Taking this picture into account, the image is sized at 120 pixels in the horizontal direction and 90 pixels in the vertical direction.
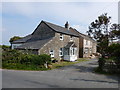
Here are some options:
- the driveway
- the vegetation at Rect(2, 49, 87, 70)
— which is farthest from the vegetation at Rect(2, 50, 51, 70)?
the driveway

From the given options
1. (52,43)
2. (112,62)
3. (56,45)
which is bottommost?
(112,62)

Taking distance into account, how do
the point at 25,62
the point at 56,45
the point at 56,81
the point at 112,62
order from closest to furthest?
the point at 56,81
the point at 112,62
the point at 25,62
the point at 56,45

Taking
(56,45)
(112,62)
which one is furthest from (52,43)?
(112,62)

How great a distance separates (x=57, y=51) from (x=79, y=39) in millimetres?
12859

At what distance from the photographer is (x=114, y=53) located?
14.9 metres

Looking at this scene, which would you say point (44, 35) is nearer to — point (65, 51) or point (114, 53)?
point (65, 51)

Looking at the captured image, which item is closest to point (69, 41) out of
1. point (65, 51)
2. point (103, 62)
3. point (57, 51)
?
point (65, 51)

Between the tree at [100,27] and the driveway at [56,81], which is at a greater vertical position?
the tree at [100,27]

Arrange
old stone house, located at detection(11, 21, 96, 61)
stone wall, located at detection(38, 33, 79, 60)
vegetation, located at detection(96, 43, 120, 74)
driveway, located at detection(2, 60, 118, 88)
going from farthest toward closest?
old stone house, located at detection(11, 21, 96, 61)
stone wall, located at detection(38, 33, 79, 60)
vegetation, located at detection(96, 43, 120, 74)
driveway, located at detection(2, 60, 118, 88)

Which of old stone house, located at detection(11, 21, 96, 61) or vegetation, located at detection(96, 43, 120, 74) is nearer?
vegetation, located at detection(96, 43, 120, 74)

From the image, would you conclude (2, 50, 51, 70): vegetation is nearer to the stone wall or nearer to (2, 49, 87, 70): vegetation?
(2, 49, 87, 70): vegetation

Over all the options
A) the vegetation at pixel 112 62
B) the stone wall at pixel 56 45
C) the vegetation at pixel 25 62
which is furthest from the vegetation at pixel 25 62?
the vegetation at pixel 112 62

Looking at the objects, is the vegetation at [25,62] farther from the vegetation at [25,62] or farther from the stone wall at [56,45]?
the stone wall at [56,45]

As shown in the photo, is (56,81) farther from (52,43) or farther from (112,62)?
(52,43)
